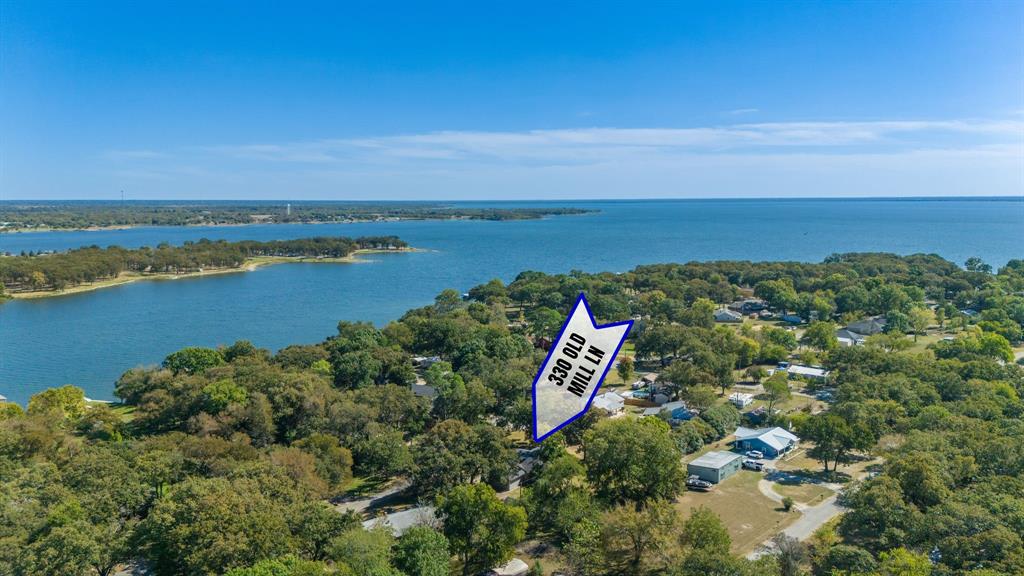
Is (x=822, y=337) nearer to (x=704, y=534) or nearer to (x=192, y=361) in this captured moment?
(x=704, y=534)

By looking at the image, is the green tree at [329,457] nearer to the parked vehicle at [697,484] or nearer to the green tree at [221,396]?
the green tree at [221,396]

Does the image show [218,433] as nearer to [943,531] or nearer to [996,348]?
[943,531]

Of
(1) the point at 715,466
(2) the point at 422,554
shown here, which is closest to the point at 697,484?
(1) the point at 715,466

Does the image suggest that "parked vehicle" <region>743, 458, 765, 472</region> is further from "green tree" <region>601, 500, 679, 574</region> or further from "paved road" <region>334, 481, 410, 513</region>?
"paved road" <region>334, 481, 410, 513</region>

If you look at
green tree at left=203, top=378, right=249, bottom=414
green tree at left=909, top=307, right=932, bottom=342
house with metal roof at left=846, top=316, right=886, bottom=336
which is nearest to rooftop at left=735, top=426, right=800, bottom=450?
green tree at left=203, top=378, right=249, bottom=414

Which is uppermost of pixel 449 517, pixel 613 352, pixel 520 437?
pixel 613 352

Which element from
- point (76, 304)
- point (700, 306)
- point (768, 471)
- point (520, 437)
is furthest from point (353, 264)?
point (768, 471)

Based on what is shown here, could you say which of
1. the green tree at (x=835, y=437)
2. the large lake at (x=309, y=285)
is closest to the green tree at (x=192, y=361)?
the large lake at (x=309, y=285)
